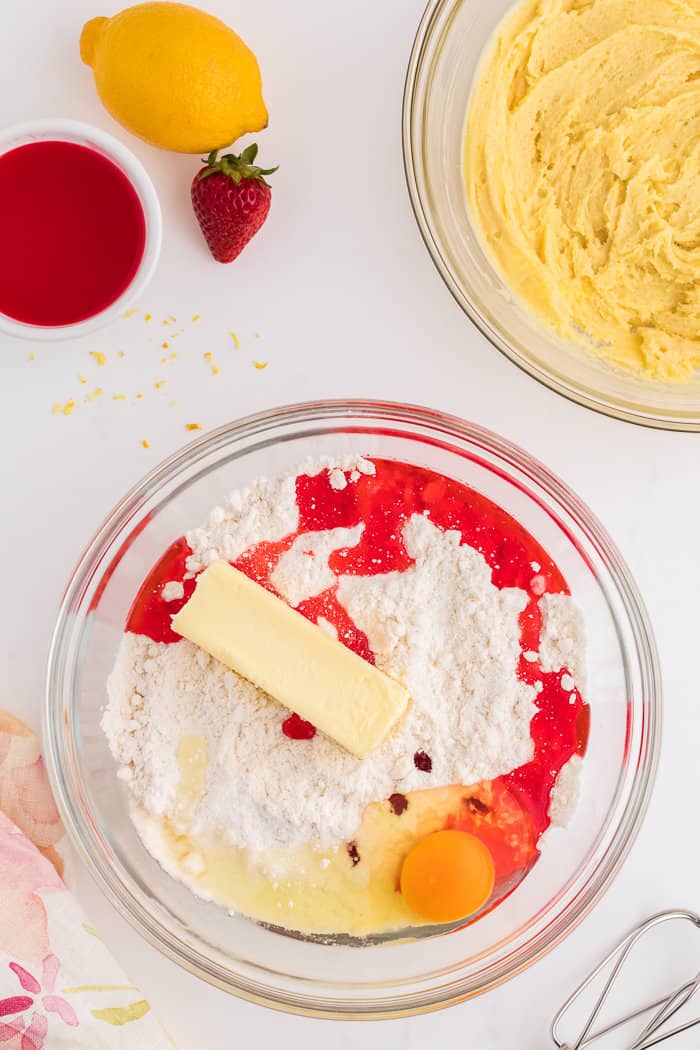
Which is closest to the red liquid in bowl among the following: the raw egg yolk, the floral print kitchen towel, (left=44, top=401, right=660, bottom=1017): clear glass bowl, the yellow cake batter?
(left=44, top=401, right=660, bottom=1017): clear glass bowl

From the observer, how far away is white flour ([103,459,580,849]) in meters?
1.36

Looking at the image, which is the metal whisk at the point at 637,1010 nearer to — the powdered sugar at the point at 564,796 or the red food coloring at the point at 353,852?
the powdered sugar at the point at 564,796

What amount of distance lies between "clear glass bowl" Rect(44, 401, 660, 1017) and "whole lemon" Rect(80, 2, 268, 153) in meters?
0.43

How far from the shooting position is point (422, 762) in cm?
138

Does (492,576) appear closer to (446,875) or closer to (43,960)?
(446,875)

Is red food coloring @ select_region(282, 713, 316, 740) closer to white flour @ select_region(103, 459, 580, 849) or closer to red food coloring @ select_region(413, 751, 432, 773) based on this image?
white flour @ select_region(103, 459, 580, 849)

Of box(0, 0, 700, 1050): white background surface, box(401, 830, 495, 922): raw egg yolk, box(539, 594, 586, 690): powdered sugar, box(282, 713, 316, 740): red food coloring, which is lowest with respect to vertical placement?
box(401, 830, 495, 922): raw egg yolk

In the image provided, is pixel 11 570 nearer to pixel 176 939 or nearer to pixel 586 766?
pixel 176 939

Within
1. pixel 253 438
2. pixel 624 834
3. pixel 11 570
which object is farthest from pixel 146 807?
pixel 624 834

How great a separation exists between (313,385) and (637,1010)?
1167mm

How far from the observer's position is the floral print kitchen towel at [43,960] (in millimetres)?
1408

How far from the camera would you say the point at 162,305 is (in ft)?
4.90

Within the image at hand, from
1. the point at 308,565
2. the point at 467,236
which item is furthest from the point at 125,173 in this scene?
the point at 308,565

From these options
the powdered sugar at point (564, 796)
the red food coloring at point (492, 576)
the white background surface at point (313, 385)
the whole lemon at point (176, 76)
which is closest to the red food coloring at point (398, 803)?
the red food coloring at point (492, 576)
